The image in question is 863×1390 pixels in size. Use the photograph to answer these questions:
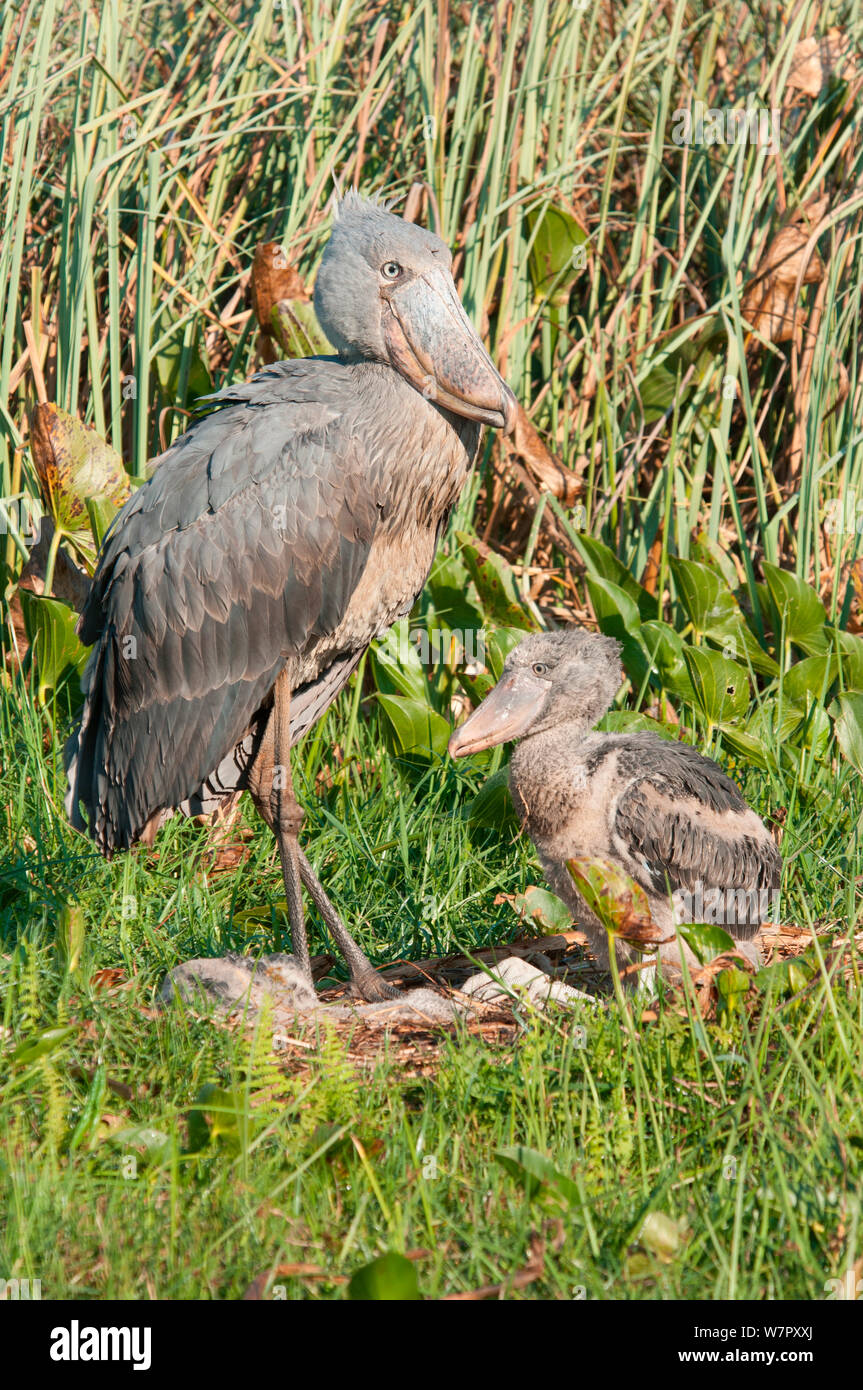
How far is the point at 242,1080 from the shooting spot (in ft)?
10.6

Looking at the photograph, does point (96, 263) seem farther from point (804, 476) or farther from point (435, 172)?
point (804, 476)

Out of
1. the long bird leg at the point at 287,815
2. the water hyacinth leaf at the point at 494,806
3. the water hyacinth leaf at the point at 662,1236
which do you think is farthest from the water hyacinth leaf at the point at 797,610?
the water hyacinth leaf at the point at 662,1236

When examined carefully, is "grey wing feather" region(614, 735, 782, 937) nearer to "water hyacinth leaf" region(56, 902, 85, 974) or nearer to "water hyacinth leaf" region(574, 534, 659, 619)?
"water hyacinth leaf" region(56, 902, 85, 974)

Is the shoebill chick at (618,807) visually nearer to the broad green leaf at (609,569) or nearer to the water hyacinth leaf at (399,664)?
the water hyacinth leaf at (399,664)

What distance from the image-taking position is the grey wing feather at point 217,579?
157 inches

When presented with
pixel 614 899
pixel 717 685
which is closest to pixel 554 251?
pixel 717 685

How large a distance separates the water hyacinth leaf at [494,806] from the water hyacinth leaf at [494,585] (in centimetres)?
102

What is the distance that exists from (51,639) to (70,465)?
0.74 meters

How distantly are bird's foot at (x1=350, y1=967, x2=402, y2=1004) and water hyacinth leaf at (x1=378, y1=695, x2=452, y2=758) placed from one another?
1.31 m
